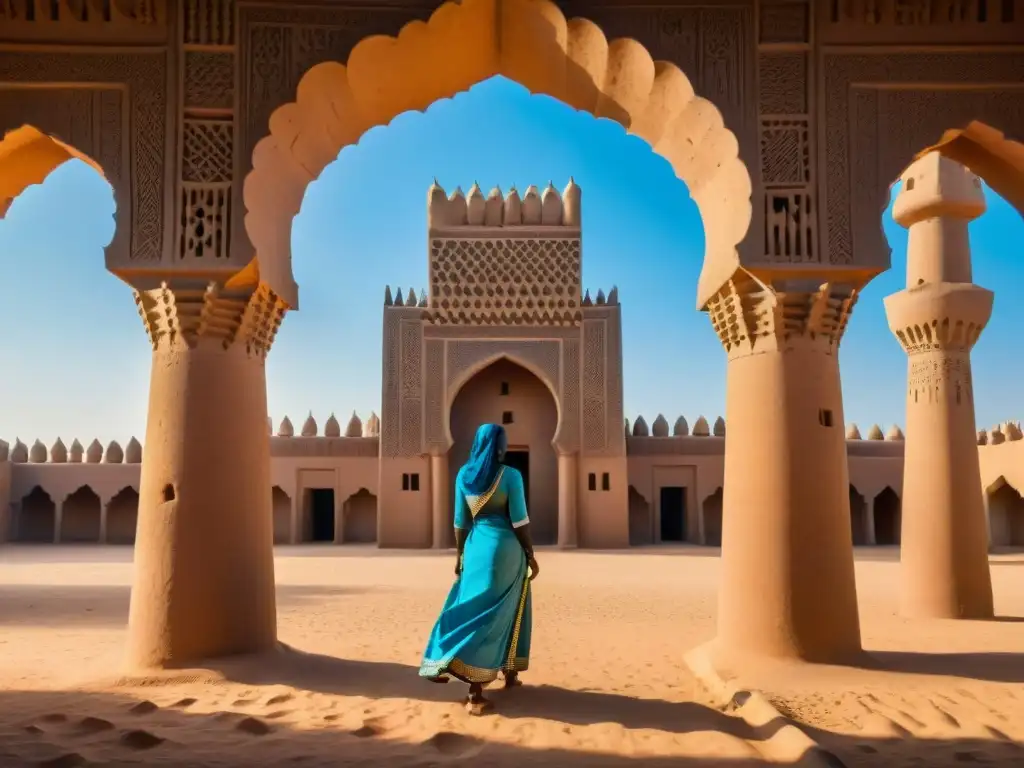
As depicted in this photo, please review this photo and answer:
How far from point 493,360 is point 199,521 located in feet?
49.1

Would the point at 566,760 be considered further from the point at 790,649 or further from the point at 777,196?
the point at 777,196

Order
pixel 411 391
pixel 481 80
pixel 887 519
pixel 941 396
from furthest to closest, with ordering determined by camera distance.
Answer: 1. pixel 887 519
2. pixel 411 391
3. pixel 941 396
4. pixel 481 80

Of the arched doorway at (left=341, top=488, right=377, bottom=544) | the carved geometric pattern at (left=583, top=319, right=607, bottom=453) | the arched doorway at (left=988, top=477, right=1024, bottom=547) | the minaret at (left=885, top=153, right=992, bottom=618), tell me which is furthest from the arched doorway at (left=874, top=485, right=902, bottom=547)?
the minaret at (left=885, top=153, right=992, bottom=618)

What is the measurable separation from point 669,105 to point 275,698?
4.84m

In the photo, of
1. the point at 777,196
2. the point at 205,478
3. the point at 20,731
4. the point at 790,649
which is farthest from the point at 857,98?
the point at 20,731

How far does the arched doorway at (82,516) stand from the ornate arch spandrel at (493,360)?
32.7 feet

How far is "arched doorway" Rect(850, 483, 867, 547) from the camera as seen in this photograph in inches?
866

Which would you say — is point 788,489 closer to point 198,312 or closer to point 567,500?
point 198,312

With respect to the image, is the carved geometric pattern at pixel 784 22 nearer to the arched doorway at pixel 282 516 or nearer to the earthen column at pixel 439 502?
the earthen column at pixel 439 502

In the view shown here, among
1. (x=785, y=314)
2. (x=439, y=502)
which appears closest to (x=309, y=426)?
(x=439, y=502)

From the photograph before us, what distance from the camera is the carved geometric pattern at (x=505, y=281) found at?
68.3 feet

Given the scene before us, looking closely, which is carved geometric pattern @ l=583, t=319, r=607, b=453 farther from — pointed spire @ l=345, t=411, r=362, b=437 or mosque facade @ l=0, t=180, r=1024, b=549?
pointed spire @ l=345, t=411, r=362, b=437

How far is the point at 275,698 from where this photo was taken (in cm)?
532

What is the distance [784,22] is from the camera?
6.30m
